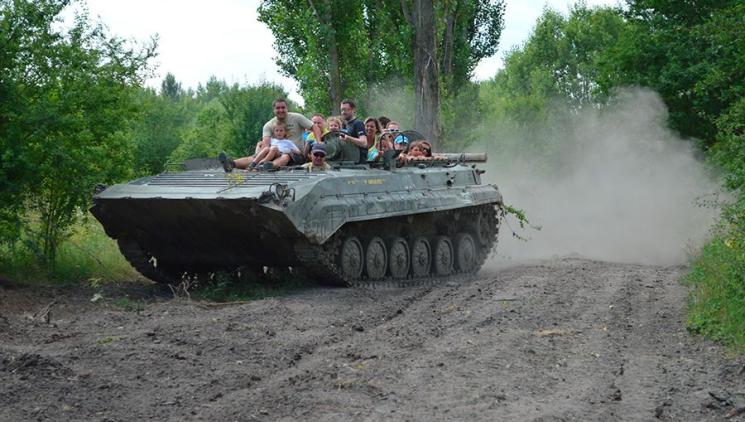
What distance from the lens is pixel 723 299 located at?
1102cm

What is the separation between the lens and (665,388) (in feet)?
26.3

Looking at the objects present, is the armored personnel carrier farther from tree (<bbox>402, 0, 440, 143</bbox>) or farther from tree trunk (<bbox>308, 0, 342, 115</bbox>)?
tree trunk (<bbox>308, 0, 342, 115</bbox>)

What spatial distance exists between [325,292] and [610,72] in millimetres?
15261

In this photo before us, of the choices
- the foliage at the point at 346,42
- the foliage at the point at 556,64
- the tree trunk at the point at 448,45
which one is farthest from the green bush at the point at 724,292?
the foliage at the point at 556,64

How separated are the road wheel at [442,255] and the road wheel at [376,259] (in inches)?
64.3

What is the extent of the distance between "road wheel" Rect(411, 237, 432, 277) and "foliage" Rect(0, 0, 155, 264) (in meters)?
4.00

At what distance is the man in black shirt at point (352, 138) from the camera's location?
15633mm

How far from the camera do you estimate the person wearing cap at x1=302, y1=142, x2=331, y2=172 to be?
14578 millimetres

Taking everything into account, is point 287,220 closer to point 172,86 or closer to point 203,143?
point 203,143

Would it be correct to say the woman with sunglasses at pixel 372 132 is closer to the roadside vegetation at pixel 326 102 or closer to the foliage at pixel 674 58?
the roadside vegetation at pixel 326 102

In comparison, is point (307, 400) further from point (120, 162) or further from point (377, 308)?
point (120, 162)

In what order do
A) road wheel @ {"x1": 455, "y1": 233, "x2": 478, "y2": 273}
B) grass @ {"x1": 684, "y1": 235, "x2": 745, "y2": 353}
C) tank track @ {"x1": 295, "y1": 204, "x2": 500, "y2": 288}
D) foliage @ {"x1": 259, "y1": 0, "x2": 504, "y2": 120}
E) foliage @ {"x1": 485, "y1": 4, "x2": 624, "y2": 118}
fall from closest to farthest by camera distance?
grass @ {"x1": 684, "y1": 235, "x2": 745, "y2": 353} → tank track @ {"x1": 295, "y1": 204, "x2": 500, "y2": 288} → road wheel @ {"x1": 455, "y1": 233, "x2": 478, "y2": 273} → foliage @ {"x1": 259, "y1": 0, "x2": 504, "y2": 120} → foliage @ {"x1": 485, "y1": 4, "x2": 624, "y2": 118}

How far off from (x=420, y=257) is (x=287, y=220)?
165 inches

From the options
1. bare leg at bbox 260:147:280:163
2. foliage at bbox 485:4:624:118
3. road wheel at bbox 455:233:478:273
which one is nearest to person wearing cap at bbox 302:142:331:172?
bare leg at bbox 260:147:280:163
